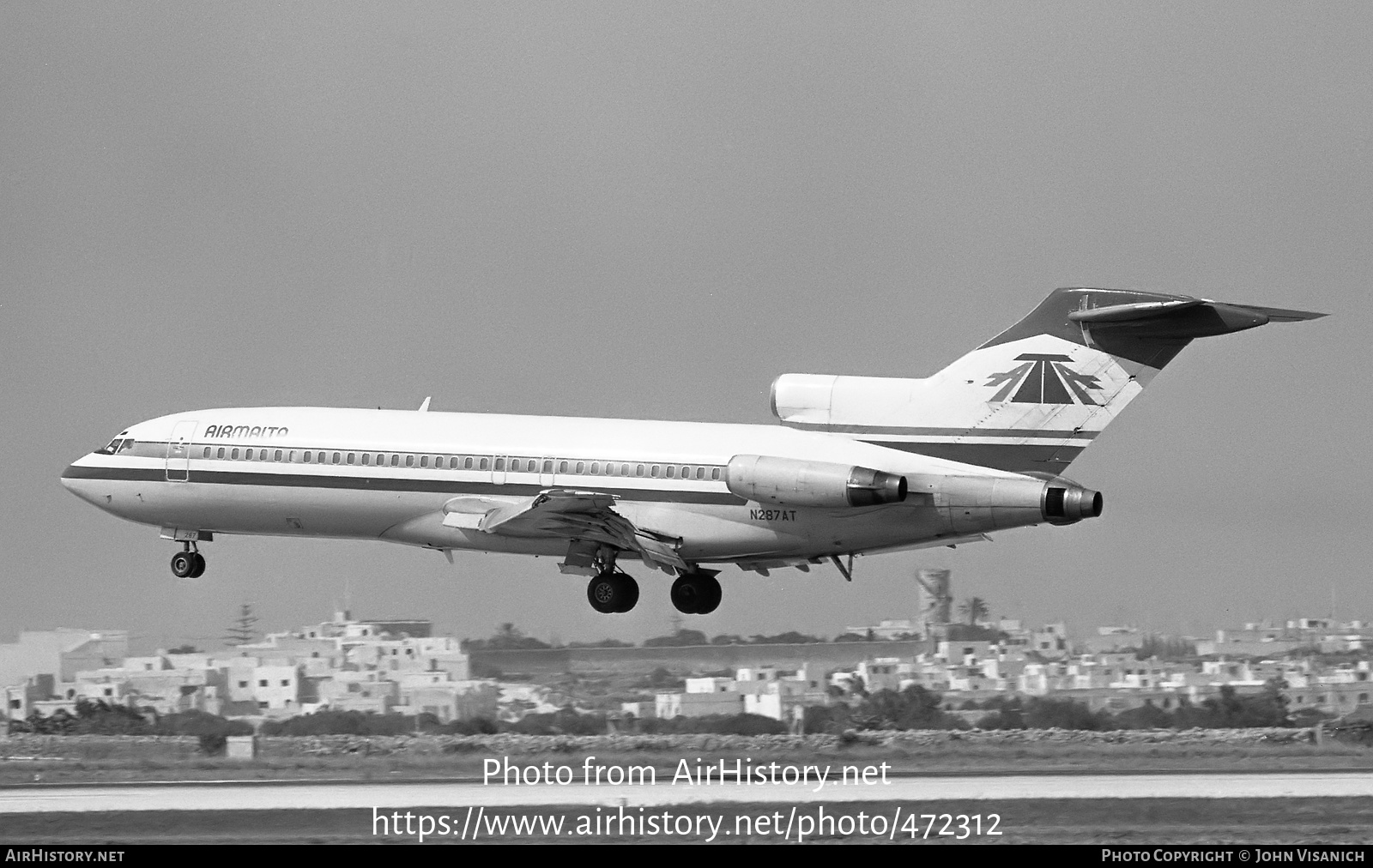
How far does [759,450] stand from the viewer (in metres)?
43.7

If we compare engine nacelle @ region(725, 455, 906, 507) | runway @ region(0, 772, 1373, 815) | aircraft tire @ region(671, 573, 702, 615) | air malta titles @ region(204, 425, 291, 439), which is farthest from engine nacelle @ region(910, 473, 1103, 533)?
air malta titles @ region(204, 425, 291, 439)

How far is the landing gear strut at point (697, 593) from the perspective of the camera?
153ft

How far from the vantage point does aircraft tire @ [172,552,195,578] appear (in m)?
49.6

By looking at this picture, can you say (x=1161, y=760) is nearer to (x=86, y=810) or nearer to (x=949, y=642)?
(x=949, y=642)

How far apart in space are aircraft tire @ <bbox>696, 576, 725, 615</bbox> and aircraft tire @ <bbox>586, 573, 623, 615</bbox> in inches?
77.2

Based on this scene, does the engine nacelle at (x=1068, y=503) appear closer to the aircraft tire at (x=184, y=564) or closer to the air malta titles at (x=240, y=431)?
the air malta titles at (x=240, y=431)

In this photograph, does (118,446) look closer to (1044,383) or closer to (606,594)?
(606,594)

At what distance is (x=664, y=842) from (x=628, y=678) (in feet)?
27.6

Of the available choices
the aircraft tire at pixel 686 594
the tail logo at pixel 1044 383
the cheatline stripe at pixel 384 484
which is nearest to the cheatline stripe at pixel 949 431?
the tail logo at pixel 1044 383

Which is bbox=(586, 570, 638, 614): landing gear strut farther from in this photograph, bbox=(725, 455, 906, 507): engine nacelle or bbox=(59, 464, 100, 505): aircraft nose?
bbox=(59, 464, 100, 505): aircraft nose

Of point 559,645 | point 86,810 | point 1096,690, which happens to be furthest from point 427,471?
point 1096,690

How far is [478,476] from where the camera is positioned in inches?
1783

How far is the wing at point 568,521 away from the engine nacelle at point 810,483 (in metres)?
2.41

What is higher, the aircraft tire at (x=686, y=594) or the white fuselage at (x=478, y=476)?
the white fuselage at (x=478, y=476)
